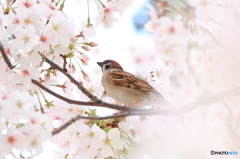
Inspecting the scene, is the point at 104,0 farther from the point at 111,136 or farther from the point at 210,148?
the point at 210,148

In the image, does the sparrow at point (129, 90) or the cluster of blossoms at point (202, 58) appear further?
the sparrow at point (129, 90)

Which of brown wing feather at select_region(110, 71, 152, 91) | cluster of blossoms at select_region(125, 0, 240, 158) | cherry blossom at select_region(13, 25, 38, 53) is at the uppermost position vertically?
cherry blossom at select_region(13, 25, 38, 53)

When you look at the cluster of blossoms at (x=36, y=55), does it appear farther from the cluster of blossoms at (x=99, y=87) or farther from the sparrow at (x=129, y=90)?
the sparrow at (x=129, y=90)

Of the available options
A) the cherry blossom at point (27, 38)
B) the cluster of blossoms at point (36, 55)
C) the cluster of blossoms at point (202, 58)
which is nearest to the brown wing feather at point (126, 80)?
the cluster of blossoms at point (202, 58)

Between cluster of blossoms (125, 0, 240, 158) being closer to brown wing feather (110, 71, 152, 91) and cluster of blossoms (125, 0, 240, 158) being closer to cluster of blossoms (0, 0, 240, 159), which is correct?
cluster of blossoms (0, 0, 240, 159)

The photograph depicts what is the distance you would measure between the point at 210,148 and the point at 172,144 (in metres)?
0.20

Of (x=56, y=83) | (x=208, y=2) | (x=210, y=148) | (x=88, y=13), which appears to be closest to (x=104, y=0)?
(x=88, y=13)

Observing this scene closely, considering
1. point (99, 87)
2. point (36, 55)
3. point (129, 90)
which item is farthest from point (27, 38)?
point (129, 90)

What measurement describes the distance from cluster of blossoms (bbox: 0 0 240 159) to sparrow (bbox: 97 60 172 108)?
0.29ft

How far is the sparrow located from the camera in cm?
184

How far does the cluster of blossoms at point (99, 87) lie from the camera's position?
3.51ft

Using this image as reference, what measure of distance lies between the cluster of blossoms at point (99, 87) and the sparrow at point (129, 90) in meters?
0.09

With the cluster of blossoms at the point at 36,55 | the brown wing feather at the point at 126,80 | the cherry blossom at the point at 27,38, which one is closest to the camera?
the cluster of blossoms at the point at 36,55

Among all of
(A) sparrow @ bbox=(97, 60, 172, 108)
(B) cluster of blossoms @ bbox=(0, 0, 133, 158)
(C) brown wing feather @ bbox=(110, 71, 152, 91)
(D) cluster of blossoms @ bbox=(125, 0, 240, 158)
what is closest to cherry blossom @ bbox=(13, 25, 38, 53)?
(B) cluster of blossoms @ bbox=(0, 0, 133, 158)
